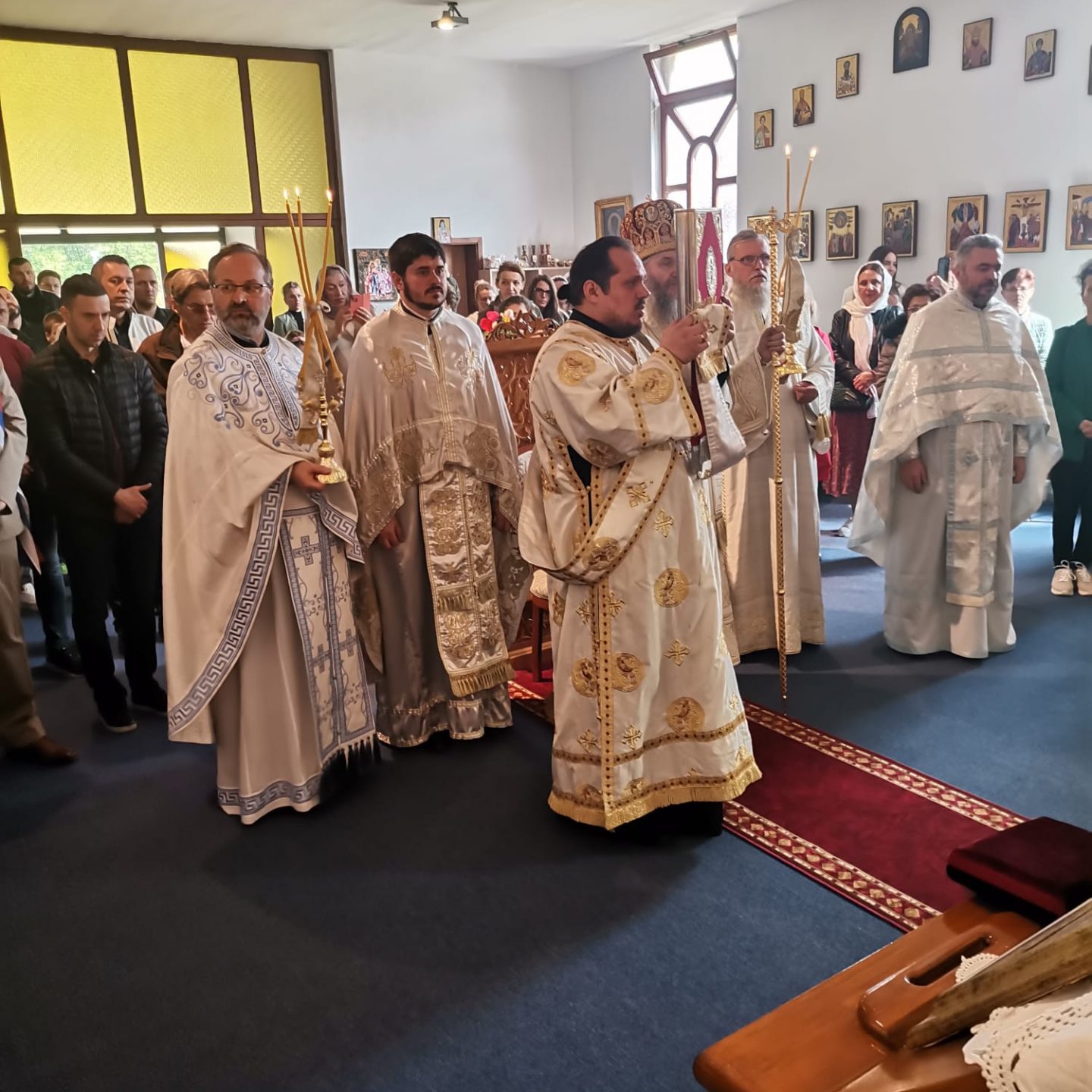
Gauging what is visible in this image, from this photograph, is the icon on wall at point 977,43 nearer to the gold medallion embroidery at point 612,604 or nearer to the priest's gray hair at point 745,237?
the priest's gray hair at point 745,237

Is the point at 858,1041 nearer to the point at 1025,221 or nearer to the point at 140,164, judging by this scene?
the point at 1025,221

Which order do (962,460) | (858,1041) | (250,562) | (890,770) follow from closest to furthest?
(858,1041), (250,562), (890,770), (962,460)

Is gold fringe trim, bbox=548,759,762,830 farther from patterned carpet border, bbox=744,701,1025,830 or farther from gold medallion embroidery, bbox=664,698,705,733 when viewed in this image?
patterned carpet border, bbox=744,701,1025,830

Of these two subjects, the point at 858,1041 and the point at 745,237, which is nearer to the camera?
the point at 858,1041

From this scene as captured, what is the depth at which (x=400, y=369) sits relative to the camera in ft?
12.5

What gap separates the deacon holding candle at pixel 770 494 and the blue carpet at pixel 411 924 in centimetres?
78

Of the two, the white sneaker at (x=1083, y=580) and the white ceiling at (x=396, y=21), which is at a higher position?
the white ceiling at (x=396, y=21)

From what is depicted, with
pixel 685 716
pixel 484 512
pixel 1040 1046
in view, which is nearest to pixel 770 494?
pixel 484 512

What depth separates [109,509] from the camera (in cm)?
420

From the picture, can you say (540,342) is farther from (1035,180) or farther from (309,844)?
(1035,180)

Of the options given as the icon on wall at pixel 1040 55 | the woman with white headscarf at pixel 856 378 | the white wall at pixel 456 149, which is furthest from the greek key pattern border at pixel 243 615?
the white wall at pixel 456 149

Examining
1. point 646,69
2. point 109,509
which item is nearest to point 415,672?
point 109,509

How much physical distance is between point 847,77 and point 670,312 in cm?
771

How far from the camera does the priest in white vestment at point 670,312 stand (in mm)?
3049
